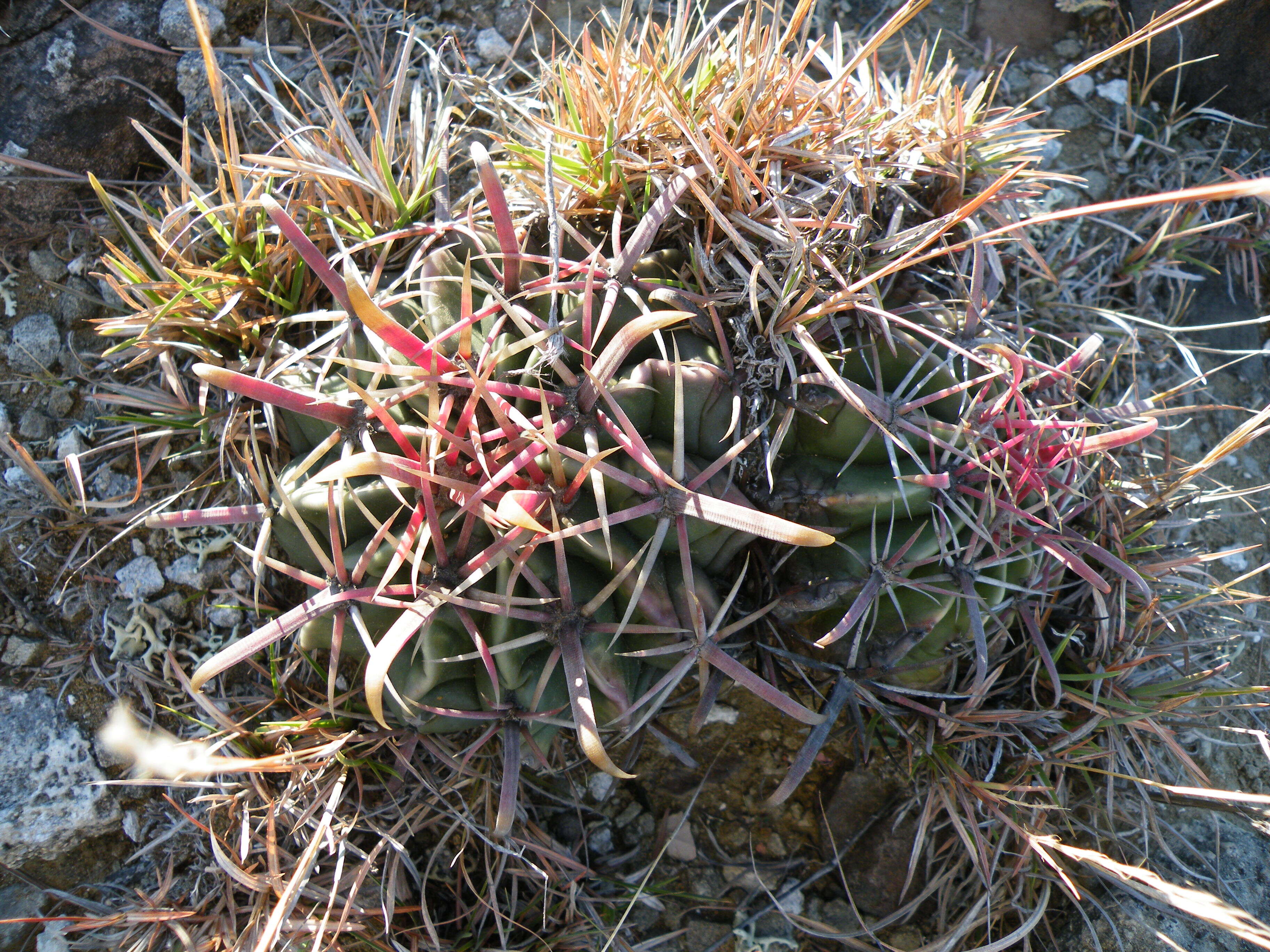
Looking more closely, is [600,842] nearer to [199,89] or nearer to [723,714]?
[723,714]

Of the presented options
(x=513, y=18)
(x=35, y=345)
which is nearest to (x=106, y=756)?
(x=35, y=345)

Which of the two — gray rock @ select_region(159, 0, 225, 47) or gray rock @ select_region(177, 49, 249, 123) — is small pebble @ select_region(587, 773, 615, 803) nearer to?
gray rock @ select_region(177, 49, 249, 123)

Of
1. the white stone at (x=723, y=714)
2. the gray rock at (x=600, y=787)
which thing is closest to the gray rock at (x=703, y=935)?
the gray rock at (x=600, y=787)

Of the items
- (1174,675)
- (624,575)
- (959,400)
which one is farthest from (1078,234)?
(624,575)

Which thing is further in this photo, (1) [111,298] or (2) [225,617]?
(1) [111,298]

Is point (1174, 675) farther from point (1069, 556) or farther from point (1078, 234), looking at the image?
point (1078, 234)

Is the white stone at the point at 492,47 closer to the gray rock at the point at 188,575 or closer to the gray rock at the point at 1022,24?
the gray rock at the point at 1022,24
